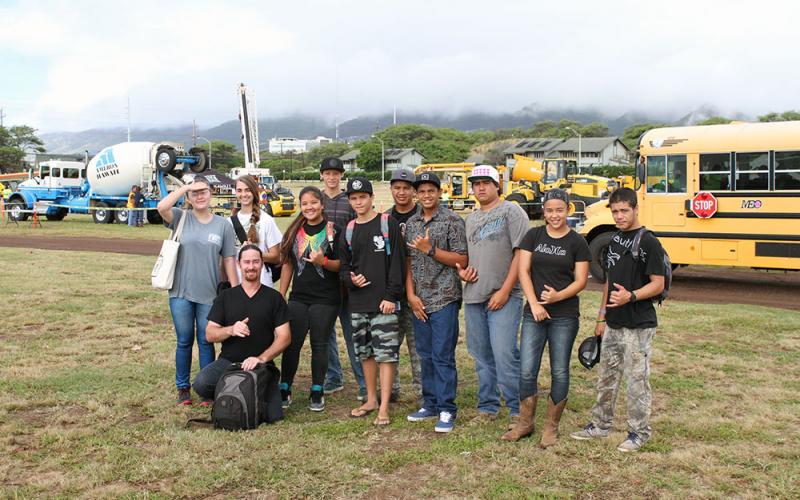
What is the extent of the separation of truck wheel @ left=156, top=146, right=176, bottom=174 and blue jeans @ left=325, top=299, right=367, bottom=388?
2494 centimetres

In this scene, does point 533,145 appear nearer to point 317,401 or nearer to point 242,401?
point 317,401

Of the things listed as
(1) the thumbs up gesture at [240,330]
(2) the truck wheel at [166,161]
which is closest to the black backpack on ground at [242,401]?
(1) the thumbs up gesture at [240,330]

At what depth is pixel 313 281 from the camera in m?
5.73

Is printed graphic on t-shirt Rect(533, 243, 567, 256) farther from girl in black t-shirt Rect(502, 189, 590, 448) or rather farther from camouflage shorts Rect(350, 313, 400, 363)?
camouflage shorts Rect(350, 313, 400, 363)

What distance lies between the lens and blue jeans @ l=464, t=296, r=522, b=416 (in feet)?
16.9

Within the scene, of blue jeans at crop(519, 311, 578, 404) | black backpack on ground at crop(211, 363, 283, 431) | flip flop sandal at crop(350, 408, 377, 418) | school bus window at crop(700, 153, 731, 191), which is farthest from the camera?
school bus window at crop(700, 153, 731, 191)

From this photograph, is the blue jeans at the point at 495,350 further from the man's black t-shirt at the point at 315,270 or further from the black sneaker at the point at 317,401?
the black sneaker at the point at 317,401

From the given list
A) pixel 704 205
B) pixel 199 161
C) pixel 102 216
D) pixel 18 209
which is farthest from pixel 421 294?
pixel 18 209

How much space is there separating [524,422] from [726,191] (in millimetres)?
8210

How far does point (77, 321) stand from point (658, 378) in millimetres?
7104

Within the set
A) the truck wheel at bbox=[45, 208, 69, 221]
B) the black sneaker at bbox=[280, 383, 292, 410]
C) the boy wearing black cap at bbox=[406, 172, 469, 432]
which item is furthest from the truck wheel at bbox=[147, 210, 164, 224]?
the boy wearing black cap at bbox=[406, 172, 469, 432]

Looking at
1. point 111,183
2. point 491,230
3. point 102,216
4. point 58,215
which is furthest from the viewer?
point 58,215

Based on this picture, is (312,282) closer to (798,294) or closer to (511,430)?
(511,430)

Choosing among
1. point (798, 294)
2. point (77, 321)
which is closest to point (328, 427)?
point (77, 321)
